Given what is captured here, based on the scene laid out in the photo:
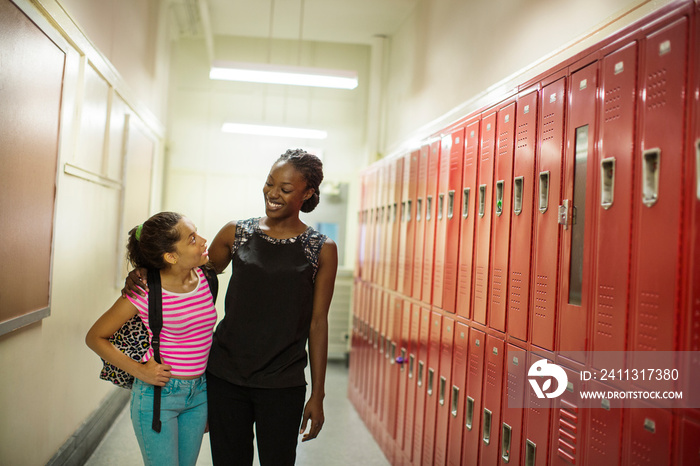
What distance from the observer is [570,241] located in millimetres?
2037

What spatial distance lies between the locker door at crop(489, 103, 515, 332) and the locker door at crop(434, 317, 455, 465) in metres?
0.54

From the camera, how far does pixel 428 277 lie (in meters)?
3.52

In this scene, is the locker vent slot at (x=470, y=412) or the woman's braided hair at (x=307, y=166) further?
the locker vent slot at (x=470, y=412)

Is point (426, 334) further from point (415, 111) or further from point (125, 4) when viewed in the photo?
Answer: point (125, 4)

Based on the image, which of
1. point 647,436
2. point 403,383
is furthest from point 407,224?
point 647,436

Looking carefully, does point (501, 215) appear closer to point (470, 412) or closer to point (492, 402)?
point (492, 402)

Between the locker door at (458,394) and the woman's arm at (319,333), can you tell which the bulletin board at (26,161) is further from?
the locker door at (458,394)

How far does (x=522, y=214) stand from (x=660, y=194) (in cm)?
80

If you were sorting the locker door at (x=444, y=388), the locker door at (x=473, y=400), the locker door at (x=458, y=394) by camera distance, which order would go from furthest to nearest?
the locker door at (x=444, y=388) < the locker door at (x=458, y=394) < the locker door at (x=473, y=400)

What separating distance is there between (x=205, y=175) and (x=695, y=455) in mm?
6453

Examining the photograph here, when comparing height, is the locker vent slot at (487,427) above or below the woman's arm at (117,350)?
below

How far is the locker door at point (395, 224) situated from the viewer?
425 centimetres

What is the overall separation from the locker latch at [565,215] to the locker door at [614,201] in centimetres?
17

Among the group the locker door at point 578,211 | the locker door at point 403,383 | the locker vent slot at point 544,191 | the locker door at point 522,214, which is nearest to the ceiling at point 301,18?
the locker door at point 403,383
